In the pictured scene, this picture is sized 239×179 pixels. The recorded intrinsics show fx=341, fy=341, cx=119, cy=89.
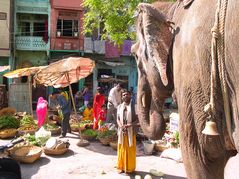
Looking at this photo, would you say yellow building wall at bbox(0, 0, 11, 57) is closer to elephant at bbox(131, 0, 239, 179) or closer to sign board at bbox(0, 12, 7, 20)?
sign board at bbox(0, 12, 7, 20)

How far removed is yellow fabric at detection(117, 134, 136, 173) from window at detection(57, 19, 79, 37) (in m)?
15.6

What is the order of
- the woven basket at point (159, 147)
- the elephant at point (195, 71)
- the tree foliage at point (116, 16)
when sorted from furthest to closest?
the tree foliage at point (116, 16) < the woven basket at point (159, 147) < the elephant at point (195, 71)

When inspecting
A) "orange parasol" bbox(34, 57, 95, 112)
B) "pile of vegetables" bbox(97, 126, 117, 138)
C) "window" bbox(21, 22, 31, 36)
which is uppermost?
"window" bbox(21, 22, 31, 36)

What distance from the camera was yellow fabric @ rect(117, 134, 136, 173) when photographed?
641 centimetres

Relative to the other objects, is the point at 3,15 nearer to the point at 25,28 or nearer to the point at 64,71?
the point at 25,28

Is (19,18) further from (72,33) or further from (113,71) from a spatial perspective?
(113,71)

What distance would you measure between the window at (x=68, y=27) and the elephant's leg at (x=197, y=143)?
20.2 metres

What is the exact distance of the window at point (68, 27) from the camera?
21.2m

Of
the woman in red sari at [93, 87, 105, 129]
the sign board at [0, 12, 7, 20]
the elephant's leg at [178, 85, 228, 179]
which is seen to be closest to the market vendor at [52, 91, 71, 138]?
the woman in red sari at [93, 87, 105, 129]

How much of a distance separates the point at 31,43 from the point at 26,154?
47.1 feet

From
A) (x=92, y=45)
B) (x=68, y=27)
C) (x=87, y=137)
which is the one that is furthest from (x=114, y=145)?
(x=68, y=27)

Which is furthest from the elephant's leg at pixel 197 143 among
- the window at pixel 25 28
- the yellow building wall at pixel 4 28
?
the window at pixel 25 28

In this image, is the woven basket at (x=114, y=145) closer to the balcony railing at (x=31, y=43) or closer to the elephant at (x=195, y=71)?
the elephant at (x=195, y=71)

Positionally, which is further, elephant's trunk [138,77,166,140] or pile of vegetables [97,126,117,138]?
pile of vegetables [97,126,117,138]
